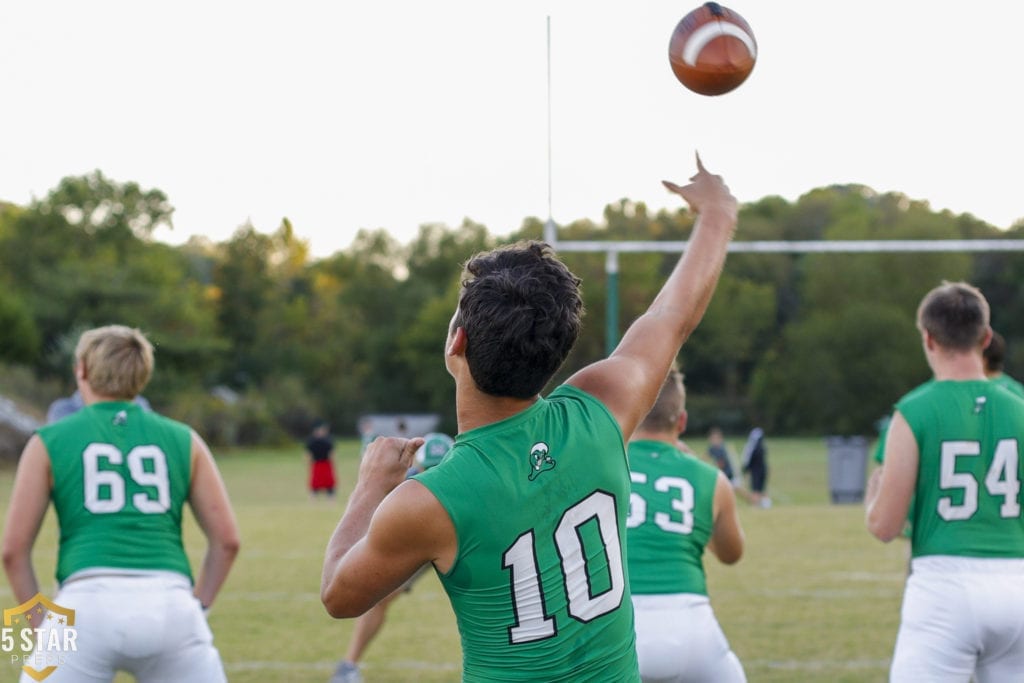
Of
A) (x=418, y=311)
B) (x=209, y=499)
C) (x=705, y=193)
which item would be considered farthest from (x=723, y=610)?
(x=418, y=311)

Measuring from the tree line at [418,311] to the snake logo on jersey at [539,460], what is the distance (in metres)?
49.7

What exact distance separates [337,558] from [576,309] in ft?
2.07

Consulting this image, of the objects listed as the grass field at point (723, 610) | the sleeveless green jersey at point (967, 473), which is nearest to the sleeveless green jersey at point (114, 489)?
the sleeveless green jersey at point (967, 473)

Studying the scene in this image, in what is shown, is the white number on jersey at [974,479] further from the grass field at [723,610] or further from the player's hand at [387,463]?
the grass field at [723,610]

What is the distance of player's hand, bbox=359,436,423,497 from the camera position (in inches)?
87.5

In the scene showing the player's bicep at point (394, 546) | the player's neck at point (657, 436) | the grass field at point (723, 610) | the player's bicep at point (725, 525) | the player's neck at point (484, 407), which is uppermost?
the player's neck at point (484, 407)

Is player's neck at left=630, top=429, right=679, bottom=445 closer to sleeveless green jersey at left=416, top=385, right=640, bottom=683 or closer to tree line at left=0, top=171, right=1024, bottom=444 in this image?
sleeveless green jersey at left=416, top=385, right=640, bottom=683

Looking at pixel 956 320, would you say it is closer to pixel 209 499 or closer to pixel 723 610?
pixel 209 499

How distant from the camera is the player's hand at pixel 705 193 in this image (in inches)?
108

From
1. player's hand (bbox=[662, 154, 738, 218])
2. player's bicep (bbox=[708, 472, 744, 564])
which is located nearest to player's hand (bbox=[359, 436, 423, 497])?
player's hand (bbox=[662, 154, 738, 218])

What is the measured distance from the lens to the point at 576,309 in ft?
7.48

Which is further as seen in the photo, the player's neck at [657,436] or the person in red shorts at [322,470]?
the person in red shorts at [322,470]

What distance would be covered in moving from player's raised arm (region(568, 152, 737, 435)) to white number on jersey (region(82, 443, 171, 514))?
2026 mm

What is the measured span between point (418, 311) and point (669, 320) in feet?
231
